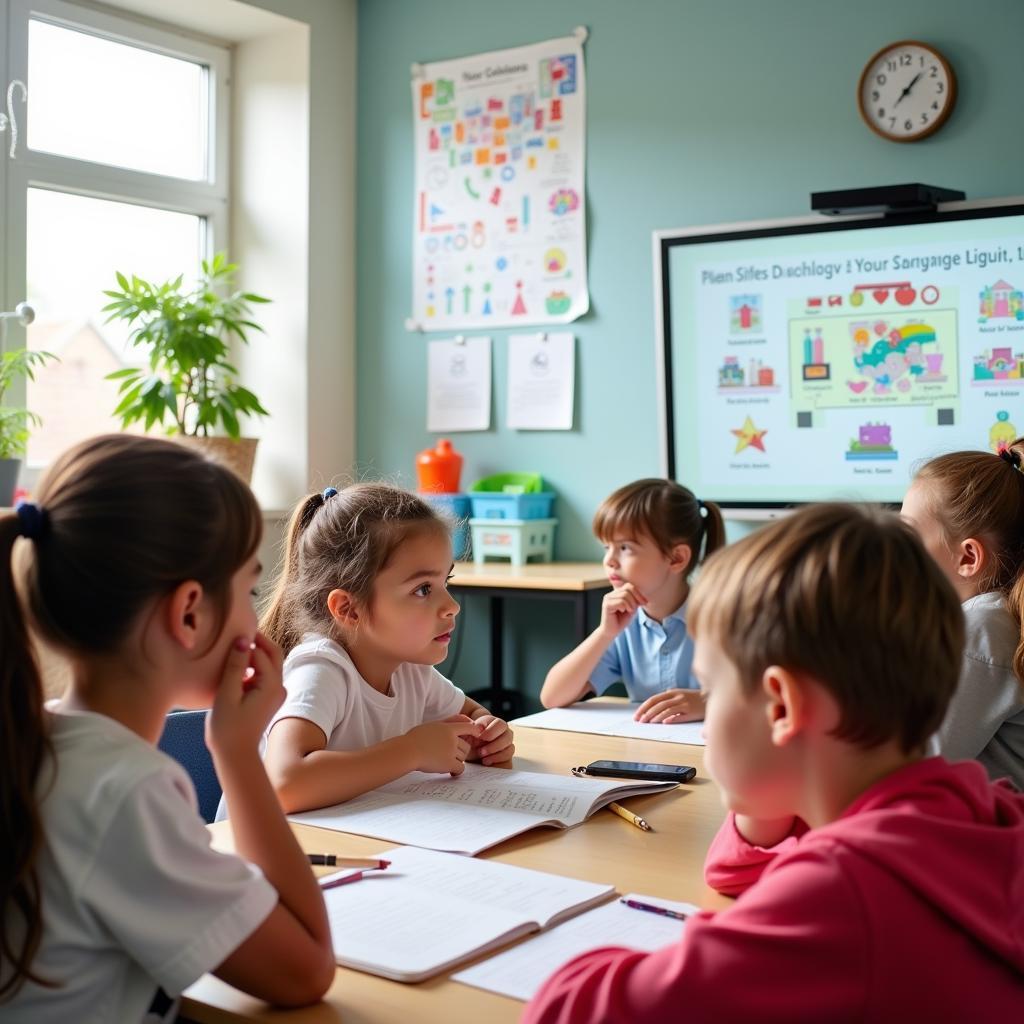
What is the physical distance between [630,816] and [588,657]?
3.26 ft

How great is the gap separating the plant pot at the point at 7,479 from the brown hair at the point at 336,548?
1492 mm

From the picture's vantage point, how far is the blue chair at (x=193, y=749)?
1.76 meters

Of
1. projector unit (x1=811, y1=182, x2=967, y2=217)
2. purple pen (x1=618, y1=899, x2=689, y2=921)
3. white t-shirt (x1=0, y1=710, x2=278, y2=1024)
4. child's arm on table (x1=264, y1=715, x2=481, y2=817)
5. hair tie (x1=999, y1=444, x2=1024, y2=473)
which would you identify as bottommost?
purple pen (x1=618, y1=899, x2=689, y2=921)

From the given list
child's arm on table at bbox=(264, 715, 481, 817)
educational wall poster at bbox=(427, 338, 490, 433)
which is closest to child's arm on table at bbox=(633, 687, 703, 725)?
child's arm on table at bbox=(264, 715, 481, 817)

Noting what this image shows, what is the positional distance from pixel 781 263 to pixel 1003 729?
209 cm

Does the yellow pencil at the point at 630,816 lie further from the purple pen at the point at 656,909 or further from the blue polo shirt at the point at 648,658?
the blue polo shirt at the point at 648,658

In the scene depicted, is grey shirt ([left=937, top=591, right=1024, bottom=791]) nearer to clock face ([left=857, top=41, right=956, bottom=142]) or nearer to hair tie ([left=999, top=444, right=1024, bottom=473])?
hair tie ([left=999, top=444, right=1024, bottom=473])

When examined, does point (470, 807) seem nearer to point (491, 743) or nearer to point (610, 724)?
point (491, 743)

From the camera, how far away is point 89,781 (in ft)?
3.13

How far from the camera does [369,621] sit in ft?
6.01

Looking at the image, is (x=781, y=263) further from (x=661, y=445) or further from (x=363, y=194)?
(x=363, y=194)

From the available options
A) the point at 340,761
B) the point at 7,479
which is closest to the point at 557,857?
the point at 340,761

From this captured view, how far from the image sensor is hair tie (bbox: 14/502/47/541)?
1.00 meters

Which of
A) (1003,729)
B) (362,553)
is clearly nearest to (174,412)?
(362,553)
